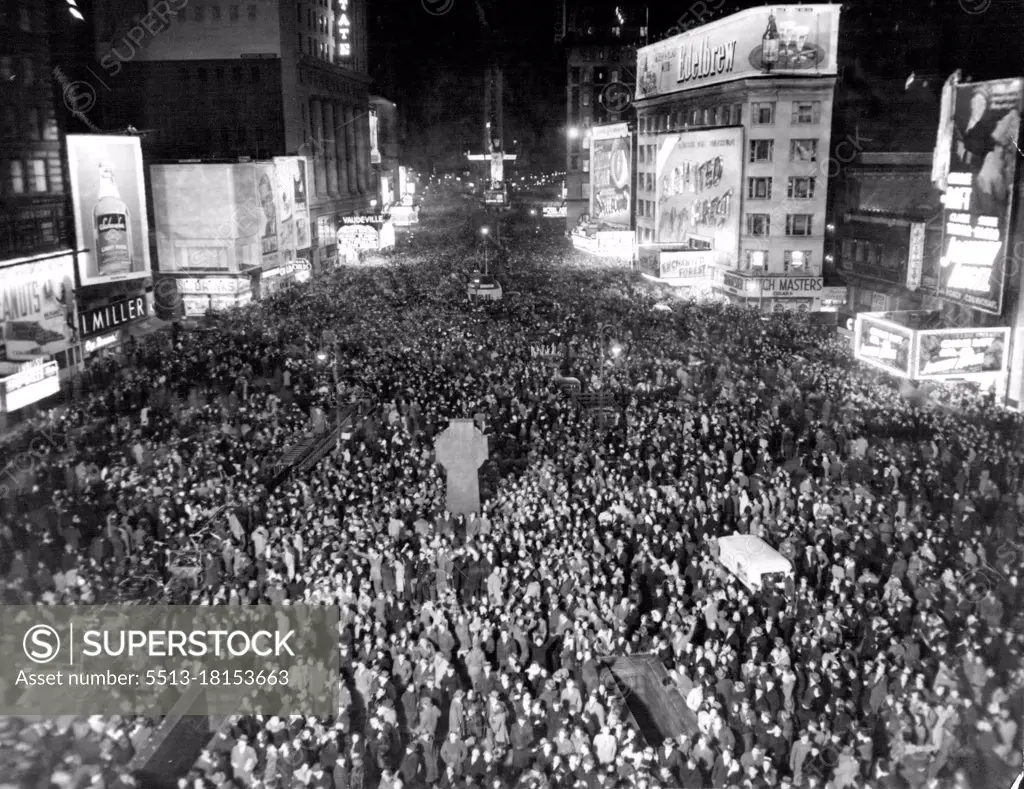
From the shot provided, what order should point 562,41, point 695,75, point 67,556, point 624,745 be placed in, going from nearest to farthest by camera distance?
1. point 624,745
2. point 67,556
3. point 695,75
4. point 562,41

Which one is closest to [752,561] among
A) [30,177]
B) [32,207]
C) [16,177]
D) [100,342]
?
[100,342]

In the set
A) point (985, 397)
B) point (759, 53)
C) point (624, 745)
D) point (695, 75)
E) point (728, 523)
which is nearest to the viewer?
point (624, 745)

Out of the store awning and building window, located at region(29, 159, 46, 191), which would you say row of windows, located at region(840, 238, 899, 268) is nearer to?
the store awning

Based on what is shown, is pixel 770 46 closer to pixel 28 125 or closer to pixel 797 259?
pixel 797 259

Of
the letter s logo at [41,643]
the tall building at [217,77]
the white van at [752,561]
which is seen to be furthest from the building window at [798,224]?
the letter s logo at [41,643]

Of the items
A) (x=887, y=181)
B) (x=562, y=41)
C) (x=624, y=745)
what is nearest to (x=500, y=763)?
(x=624, y=745)

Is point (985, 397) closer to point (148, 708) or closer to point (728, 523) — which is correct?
point (728, 523)

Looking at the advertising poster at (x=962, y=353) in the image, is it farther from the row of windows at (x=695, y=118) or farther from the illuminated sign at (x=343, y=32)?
the illuminated sign at (x=343, y=32)
